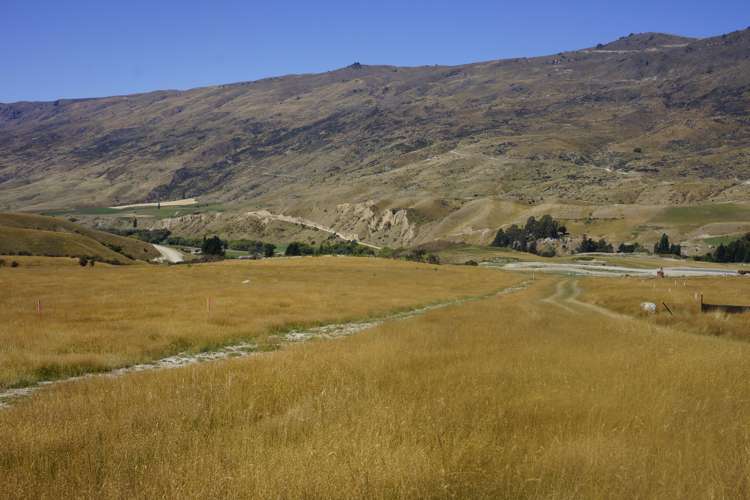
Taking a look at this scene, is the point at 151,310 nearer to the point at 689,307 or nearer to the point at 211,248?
the point at 689,307

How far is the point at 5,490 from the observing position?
5.48 metres

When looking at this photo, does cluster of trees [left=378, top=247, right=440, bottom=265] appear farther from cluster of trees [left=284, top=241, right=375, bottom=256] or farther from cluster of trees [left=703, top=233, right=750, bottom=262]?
cluster of trees [left=703, top=233, right=750, bottom=262]

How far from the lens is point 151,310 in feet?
88.0

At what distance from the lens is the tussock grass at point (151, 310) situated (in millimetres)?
15859

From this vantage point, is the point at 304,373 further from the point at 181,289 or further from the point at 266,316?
the point at 181,289

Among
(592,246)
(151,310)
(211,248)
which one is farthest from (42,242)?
(592,246)

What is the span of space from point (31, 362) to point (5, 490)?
32.5ft

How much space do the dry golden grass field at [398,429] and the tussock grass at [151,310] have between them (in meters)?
5.29

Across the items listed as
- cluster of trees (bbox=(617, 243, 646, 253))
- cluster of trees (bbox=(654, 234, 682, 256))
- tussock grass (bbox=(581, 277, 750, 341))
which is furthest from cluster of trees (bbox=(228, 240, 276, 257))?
tussock grass (bbox=(581, 277, 750, 341))

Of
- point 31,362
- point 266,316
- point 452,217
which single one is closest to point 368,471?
point 31,362

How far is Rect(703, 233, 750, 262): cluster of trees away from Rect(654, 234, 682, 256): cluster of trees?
923 cm

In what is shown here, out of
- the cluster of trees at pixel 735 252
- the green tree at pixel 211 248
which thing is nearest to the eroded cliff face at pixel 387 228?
the green tree at pixel 211 248

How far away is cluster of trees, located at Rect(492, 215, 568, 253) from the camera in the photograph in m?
141

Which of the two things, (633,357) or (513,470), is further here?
(633,357)
